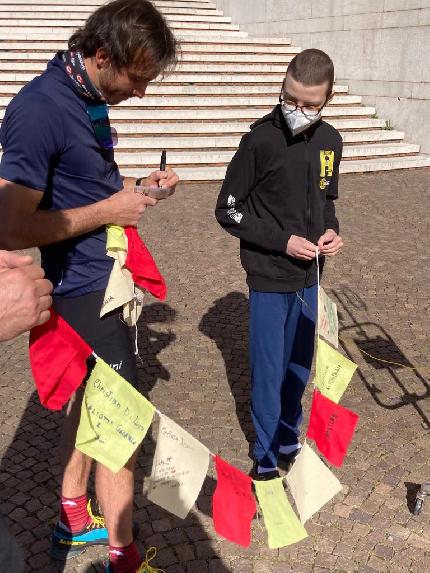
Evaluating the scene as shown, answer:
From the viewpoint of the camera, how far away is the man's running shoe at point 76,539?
2.67m

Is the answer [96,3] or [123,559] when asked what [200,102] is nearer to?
[96,3]

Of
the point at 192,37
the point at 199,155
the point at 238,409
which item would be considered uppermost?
the point at 192,37

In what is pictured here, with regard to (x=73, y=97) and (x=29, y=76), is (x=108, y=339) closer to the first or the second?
(x=73, y=97)

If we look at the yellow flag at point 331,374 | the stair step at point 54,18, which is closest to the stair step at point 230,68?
the stair step at point 54,18

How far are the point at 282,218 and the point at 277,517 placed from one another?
1285 millimetres

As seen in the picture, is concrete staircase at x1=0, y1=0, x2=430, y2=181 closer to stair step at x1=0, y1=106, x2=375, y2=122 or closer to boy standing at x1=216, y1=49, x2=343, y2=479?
stair step at x1=0, y1=106, x2=375, y2=122

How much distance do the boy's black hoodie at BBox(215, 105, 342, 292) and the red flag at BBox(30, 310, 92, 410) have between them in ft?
3.25

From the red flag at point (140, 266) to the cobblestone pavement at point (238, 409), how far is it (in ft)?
3.79

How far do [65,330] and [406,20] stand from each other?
39.4 feet

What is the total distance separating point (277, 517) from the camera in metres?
2.23

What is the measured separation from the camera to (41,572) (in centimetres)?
→ 260

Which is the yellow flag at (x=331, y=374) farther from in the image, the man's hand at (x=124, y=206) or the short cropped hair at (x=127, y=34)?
the short cropped hair at (x=127, y=34)

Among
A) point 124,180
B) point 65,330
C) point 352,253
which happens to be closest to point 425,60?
point 352,253

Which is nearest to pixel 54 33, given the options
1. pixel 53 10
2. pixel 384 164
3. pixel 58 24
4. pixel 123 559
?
pixel 58 24
